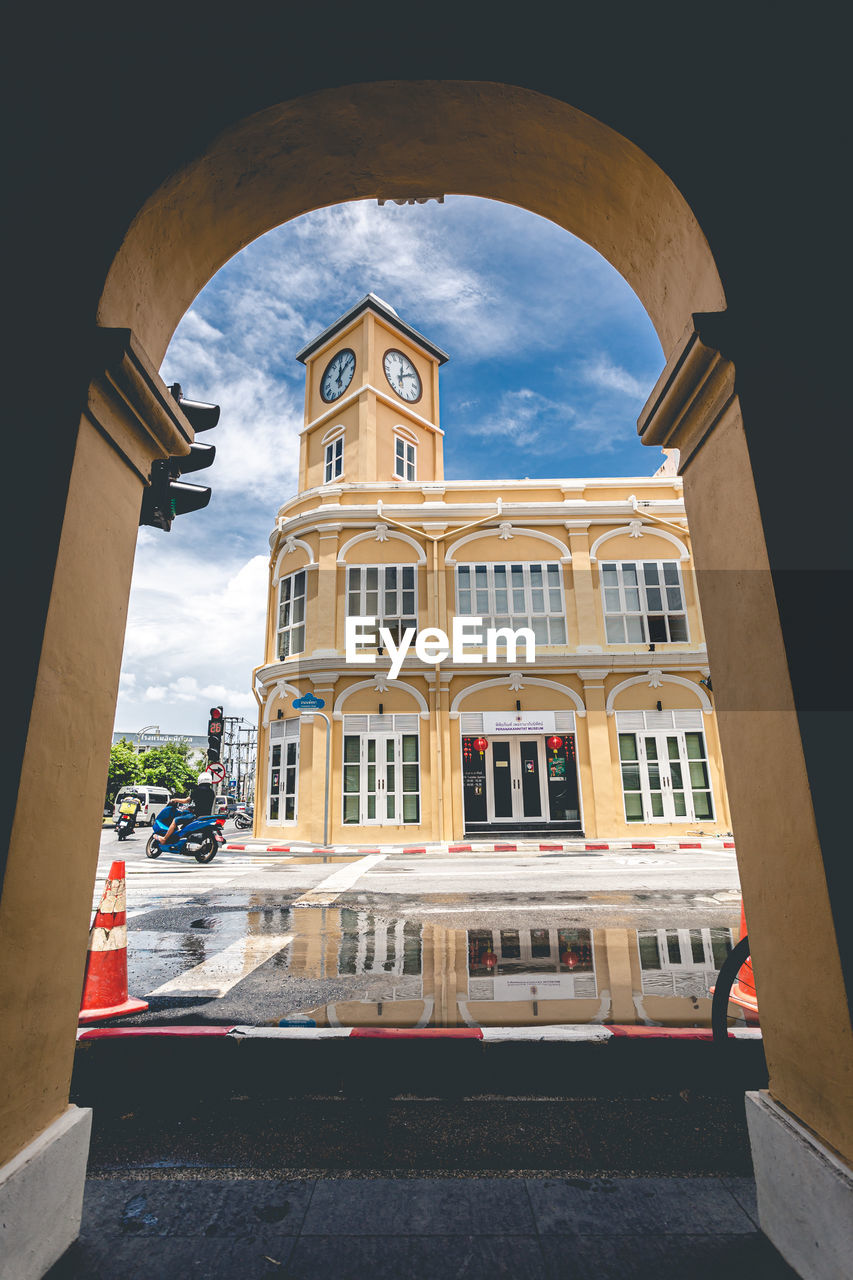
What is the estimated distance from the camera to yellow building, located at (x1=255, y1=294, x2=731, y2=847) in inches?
718

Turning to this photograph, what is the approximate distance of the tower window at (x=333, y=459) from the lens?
73.6ft

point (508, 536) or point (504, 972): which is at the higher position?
point (508, 536)

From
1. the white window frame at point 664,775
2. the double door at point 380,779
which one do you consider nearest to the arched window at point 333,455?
the double door at point 380,779

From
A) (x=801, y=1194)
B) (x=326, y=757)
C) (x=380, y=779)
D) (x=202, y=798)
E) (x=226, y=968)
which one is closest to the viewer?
(x=801, y=1194)

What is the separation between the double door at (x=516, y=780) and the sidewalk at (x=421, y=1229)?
16.2m

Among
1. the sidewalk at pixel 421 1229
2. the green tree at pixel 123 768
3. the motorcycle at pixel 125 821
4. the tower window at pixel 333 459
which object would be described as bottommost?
the sidewalk at pixel 421 1229

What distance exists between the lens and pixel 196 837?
14891 mm

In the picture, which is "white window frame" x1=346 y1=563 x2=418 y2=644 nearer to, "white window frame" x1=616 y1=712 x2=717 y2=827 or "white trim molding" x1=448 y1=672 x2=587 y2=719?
"white trim molding" x1=448 y1=672 x2=587 y2=719

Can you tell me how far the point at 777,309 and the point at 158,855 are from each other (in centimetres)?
1637

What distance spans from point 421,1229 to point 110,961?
3.22m

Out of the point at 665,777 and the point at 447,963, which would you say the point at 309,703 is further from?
the point at 447,963

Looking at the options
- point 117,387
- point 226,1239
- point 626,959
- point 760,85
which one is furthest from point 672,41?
point 626,959

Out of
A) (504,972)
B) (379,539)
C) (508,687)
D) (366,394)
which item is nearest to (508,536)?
(379,539)

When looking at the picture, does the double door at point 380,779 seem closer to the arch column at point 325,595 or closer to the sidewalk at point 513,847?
the sidewalk at point 513,847
